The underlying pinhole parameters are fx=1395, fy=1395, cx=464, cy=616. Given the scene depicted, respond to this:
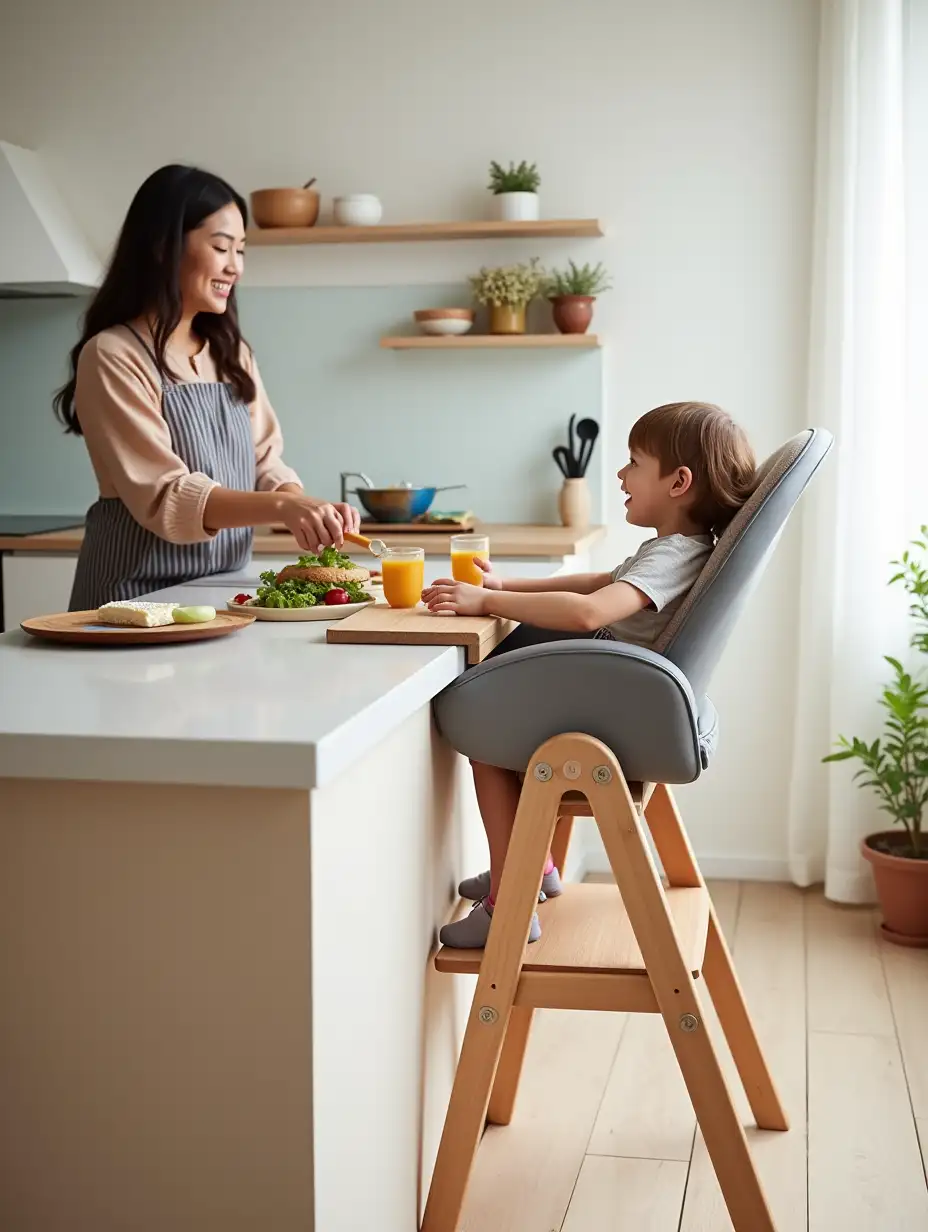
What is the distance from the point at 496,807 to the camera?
2.04 metres

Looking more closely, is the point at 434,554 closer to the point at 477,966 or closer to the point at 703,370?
the point at 703,370

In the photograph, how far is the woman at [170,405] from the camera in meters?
2.45

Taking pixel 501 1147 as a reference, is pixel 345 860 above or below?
above

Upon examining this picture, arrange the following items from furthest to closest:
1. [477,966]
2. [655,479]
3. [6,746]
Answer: [655,479] < [477,966] < [6,746]

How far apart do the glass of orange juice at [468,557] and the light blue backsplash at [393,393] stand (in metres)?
1.72

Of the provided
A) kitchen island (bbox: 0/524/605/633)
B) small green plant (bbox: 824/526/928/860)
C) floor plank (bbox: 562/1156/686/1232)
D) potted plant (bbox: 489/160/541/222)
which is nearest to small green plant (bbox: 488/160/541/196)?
potted plant (bbox: 489/160/541/222)

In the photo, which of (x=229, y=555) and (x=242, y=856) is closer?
(x=242, y=856)

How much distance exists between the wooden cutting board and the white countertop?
2 cm

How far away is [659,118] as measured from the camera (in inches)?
145

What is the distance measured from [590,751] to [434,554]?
1.74m

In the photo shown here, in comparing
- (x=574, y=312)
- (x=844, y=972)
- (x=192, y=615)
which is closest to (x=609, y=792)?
(x=192, y=615)

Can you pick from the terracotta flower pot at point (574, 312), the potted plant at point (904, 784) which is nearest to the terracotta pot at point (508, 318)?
the terracotta flower pot at point (574, 312)

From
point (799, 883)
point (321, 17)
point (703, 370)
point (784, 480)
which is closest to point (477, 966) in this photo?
point (784, 480)

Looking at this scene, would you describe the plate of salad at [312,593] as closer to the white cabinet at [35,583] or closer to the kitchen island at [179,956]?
the kitchen island at [179,956]
